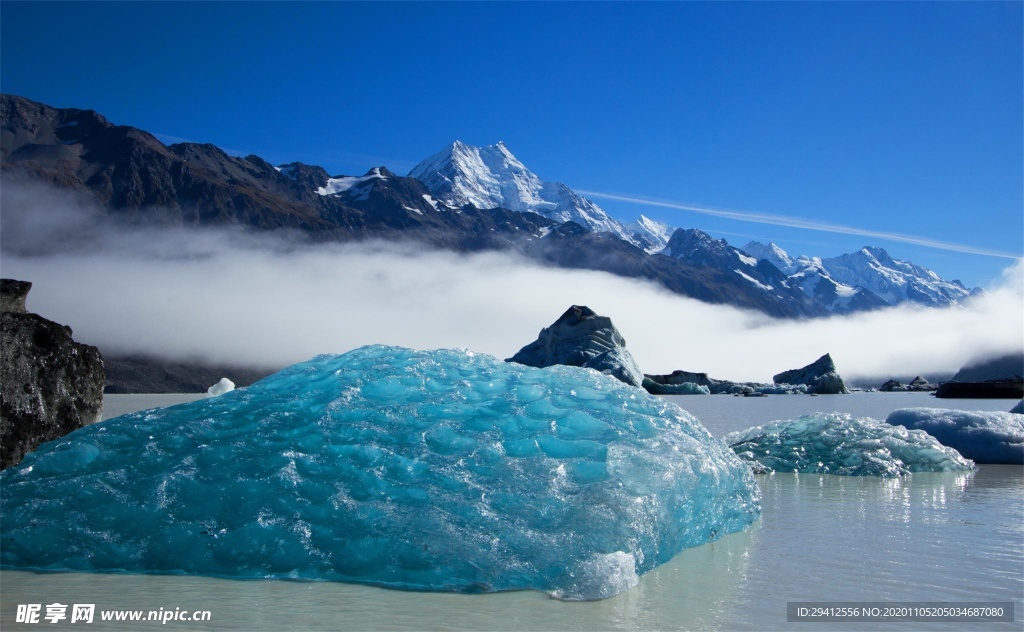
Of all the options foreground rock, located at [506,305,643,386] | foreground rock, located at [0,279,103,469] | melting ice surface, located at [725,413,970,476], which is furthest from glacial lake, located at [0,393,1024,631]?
foreground rock, located at [506,305,643,386]

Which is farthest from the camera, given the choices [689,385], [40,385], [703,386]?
[703,386]

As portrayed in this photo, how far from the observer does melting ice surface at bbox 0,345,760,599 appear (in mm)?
4828

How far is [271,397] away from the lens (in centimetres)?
709

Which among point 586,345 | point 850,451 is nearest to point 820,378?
point 586,345

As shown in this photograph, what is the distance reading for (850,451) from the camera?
1074cm

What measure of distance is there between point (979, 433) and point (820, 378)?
227ft

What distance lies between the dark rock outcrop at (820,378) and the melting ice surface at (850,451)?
223 feet

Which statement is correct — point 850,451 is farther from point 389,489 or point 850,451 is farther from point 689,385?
point 689,385

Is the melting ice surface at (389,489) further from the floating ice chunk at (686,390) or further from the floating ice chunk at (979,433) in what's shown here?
the floating ice chunk at (686,390)

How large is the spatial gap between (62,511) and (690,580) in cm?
457

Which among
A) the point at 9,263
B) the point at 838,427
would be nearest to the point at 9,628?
the point at 838,427

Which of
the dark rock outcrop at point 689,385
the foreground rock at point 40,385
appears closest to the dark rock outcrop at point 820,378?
the dark rock outcrop at point 689,385

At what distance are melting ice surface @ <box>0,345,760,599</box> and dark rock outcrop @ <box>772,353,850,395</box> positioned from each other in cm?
7371

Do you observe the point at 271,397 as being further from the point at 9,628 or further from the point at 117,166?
the point at 117,166
